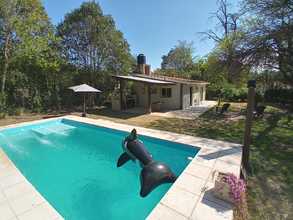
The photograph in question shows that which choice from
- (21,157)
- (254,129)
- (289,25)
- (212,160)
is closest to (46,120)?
(21,157)

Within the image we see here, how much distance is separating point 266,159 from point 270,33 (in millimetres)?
7470

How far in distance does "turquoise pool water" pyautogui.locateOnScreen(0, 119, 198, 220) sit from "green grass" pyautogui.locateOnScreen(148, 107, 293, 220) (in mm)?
2106

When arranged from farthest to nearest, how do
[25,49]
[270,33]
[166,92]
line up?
1. [166,92]
2. [25,49]
3. [270,33]

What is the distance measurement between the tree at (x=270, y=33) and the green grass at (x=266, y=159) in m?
3.79

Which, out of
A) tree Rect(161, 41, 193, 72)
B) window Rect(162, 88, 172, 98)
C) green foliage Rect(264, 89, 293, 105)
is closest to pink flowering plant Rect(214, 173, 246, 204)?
window Rect(162, 88, 172, 98)

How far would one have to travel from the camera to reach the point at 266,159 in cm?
567

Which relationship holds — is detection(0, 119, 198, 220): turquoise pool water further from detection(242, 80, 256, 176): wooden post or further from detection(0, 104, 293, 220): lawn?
detection(0, 104, 293, 220): lawn

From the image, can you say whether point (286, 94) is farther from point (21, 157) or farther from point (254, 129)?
point (21, 157)

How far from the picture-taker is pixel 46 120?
1085cm

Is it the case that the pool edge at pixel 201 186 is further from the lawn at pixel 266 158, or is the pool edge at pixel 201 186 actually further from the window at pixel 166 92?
the window at pixel 166 92

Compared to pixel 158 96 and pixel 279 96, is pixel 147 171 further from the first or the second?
pixel 279 96

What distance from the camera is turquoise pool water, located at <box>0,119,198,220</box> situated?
4.29 metres

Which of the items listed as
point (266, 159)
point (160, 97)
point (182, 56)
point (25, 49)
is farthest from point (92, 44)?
point (182, 56)

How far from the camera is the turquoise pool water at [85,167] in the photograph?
14.1 ft
